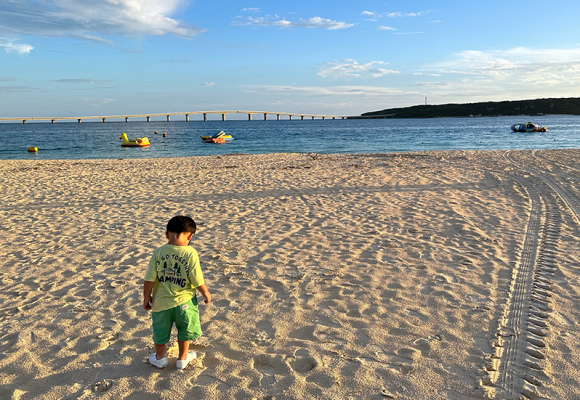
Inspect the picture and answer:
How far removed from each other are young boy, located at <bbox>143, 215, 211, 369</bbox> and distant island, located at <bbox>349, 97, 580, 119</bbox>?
6300 inches

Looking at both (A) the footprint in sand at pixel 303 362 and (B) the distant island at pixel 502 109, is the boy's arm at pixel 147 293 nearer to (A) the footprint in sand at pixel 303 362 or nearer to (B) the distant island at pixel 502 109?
(A) the footprint in sand at pixel 303 362

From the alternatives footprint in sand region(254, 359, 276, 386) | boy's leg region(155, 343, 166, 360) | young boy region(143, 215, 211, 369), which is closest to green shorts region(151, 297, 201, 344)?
young boy region(143, 215, 211, 369)

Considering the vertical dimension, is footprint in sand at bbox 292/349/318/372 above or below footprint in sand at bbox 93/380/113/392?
below

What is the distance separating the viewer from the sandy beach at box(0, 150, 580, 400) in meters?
Answer: 2.95

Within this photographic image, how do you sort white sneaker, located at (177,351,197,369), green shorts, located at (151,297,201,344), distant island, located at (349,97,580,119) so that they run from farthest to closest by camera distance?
1. distant island, located at (349,97,580,119)
2. white sneaker, located at (177,351,197,369)
3. green shorts, located at (151,297,201,344)

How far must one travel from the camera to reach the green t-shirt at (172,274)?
9.49 feet

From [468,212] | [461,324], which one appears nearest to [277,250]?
[461,324]

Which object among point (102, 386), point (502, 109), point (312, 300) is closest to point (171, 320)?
point (102, 386)

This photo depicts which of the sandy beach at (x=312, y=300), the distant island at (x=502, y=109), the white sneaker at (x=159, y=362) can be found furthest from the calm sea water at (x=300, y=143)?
the distant island at (x=502, y=109)

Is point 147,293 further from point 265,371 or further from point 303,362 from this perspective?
point 303,362

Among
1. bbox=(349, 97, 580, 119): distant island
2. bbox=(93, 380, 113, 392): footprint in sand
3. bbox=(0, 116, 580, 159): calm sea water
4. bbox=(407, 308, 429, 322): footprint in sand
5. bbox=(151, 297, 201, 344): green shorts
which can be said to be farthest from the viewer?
bbox=(349, 97, 580, 119): distant island

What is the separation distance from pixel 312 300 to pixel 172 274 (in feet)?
6.04

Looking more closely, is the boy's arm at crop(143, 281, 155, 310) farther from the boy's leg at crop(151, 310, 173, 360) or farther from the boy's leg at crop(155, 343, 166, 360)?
the boy's leg at crop(155, 343, 166, 360)

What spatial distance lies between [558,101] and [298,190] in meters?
168
